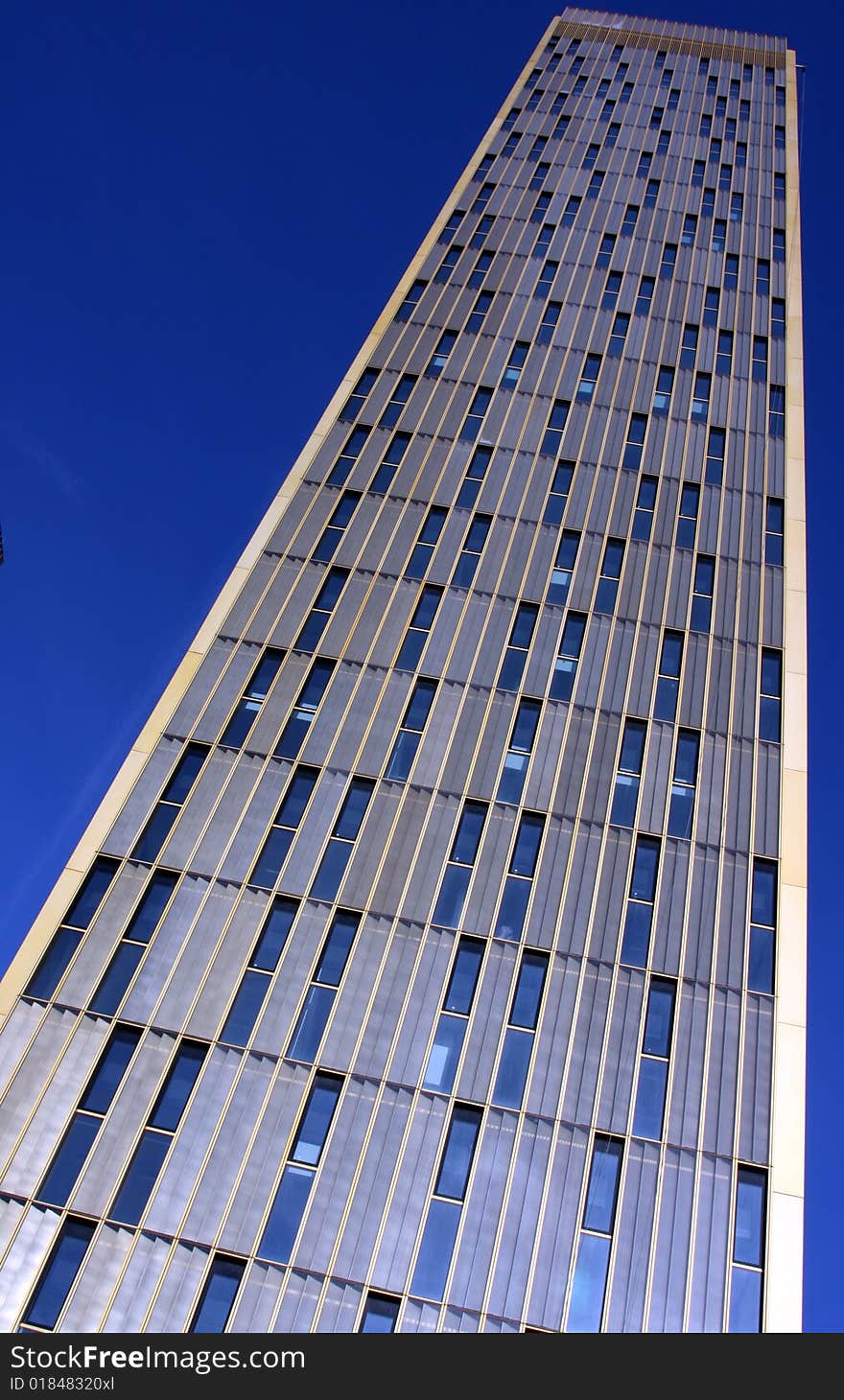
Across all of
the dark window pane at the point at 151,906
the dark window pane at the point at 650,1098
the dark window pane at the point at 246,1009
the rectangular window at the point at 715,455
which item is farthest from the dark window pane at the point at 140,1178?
the rectangular window at the point at 715,455

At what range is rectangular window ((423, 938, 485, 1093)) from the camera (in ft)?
87.2

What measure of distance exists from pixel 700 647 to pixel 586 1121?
1734 cm

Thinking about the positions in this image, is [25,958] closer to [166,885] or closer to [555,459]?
[166,885]

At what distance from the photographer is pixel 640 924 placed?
2978 cm

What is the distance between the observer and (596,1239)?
24469mm

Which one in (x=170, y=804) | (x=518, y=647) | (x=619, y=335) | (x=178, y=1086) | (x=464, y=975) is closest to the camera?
(x=178, y=1086)

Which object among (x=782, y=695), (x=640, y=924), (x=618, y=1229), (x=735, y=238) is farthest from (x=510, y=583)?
(x=735, y=238)

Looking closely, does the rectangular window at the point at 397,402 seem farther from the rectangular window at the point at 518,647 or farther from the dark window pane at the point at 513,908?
the dark window pane at the point at 513,908

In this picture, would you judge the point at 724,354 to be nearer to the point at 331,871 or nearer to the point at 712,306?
the point at 712,306

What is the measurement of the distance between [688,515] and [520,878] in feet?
60.2

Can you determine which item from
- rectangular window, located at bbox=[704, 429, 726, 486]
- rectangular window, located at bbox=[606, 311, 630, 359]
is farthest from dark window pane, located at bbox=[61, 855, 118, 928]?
rectangular window, located at bbox=[606, 311, 630, 359]

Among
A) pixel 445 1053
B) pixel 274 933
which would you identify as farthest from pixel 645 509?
pixel 445 1053

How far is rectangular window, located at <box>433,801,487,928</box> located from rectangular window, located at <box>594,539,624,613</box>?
1002 centimetres

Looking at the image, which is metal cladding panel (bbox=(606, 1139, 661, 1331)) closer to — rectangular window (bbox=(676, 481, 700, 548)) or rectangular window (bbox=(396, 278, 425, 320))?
rectangular window (bbox=(676, 481, 700, 548))
